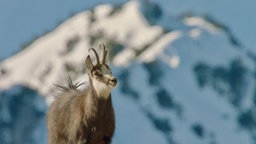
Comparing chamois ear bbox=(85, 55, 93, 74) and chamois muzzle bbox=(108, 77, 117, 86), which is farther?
chamois ear bbox=(85, 55, 93, 74)

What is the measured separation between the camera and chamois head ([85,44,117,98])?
1186 centimetres

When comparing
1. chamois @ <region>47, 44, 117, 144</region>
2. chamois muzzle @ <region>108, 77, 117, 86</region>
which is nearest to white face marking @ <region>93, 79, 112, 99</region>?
chamois @ <region>47, 44, 117, 144</region>

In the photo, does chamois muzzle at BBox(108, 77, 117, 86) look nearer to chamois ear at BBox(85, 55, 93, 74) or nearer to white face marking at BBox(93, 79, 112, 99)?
white face marking at BBox(93, 79, 112, 99)

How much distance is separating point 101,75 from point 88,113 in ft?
2.38

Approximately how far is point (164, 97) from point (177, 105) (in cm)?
227

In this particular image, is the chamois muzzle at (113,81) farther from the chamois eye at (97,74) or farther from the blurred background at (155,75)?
the blurred background at (155,75)

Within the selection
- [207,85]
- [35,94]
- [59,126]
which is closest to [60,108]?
[59,126]

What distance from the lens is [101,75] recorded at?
12.0m

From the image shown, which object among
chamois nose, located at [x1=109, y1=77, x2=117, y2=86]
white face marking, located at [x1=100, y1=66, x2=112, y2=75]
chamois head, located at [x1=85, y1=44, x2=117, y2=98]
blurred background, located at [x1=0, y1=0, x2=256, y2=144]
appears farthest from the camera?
blurred background, located at [x1=0, y1=0, x2=256, y2=144]

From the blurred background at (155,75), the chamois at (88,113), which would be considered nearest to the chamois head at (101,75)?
the chamois at (88,113)

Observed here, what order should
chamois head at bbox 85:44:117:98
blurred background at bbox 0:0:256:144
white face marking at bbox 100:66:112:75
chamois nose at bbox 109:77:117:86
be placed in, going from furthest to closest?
1. blurred background at bbox 0:0:256:144
2. white face marking at bbox 100:66:112:75
3. chamois head at bbox 85:44:117:98
4. chamois nose at bbox 109:77:117:86

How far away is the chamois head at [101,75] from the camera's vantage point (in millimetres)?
11859

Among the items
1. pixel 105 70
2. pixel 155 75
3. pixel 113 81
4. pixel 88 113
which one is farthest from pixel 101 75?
pixel 155 75

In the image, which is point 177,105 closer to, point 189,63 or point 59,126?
point 189,63
